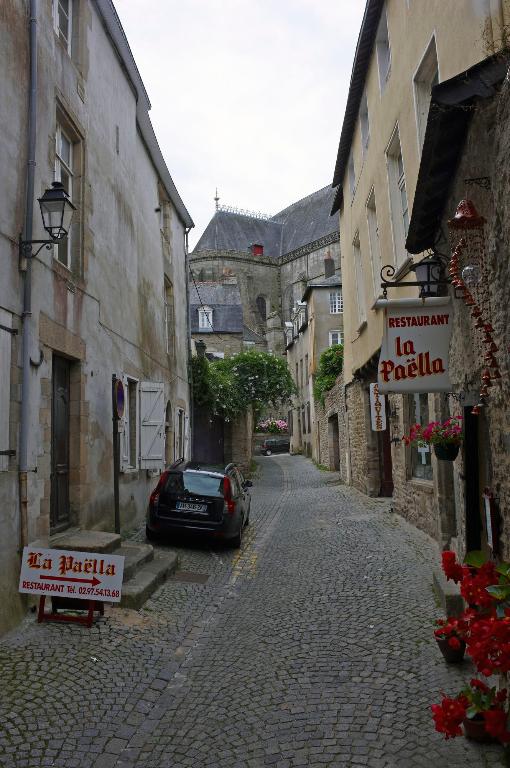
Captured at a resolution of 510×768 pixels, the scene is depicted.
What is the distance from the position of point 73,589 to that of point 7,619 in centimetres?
57

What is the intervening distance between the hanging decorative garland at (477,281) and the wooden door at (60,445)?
504cm

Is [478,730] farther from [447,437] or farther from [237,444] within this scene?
[237,444]

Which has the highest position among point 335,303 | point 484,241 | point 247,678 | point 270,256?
point 270,256

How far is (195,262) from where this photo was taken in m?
54.8

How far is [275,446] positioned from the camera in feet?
126

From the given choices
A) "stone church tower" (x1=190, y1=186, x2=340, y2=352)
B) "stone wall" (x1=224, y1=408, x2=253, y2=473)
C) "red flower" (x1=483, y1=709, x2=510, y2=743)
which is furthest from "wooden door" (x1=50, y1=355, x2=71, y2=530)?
"stone church tower" (x1=190, y1=186, x2=340, y2=352)

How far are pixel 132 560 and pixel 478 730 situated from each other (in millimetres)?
4717

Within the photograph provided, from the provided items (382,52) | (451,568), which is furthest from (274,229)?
(451,568)

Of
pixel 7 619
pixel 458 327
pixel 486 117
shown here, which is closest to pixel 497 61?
pixel 486 117

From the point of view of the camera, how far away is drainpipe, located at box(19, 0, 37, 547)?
595cm

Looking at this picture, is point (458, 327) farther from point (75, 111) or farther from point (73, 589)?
point (75, 111)

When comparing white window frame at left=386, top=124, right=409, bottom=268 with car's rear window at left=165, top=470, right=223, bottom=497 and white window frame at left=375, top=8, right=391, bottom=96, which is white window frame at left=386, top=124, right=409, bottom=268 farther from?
car's rear window at left=165, top=470, right=223, bottom=497

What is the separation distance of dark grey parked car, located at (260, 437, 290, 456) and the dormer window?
9.18 m

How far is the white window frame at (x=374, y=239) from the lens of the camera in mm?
12375
